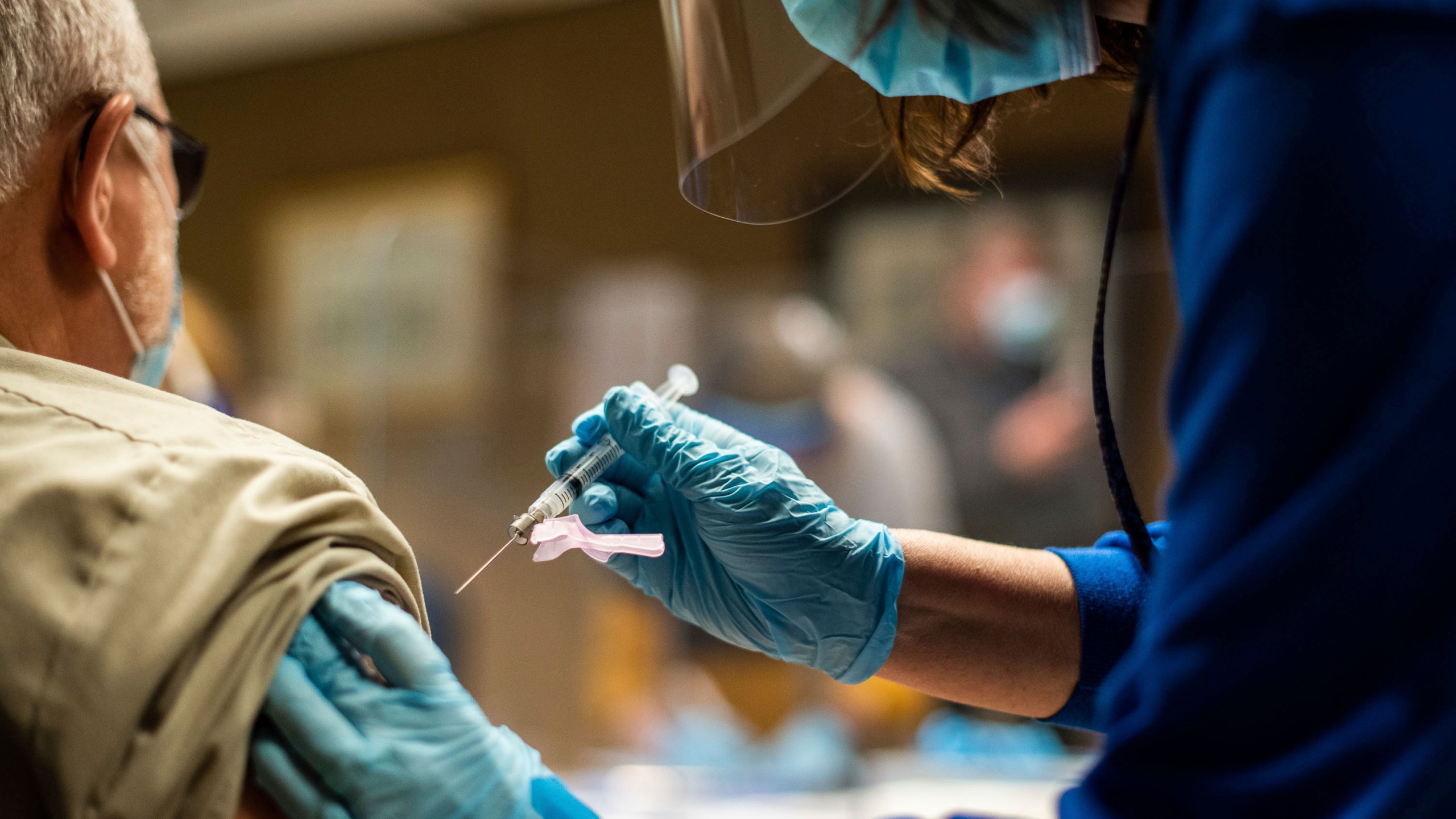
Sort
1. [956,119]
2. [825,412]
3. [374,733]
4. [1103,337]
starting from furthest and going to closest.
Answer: [825,412]
[956,119]
[1103,337]
[374,733]

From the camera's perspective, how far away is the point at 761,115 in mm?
963

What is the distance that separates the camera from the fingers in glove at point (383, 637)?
25.7 inches

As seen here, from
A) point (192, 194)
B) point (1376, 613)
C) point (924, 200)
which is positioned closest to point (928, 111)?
point (1376, 613)

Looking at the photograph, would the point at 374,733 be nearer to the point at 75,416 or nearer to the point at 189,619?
the point at 189,619

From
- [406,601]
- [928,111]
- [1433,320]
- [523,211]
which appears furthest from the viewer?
[523,211]

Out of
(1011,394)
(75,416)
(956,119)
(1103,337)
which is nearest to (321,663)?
(75,416)

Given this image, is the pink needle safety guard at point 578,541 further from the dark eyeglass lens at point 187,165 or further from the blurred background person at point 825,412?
the blurred background person at point 825,412

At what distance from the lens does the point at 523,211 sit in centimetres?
439

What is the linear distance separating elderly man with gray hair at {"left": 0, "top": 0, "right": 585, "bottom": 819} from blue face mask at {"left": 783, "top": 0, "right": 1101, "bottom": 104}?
51cm

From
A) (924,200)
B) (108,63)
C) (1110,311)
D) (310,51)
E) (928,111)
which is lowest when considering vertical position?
(1110,311)

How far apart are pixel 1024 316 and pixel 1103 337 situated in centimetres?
264

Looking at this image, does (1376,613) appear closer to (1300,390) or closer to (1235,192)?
(1300,390)

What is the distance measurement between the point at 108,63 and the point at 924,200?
2952mm

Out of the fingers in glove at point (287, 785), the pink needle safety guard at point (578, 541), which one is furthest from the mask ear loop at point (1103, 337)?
the fingers in glove at point (287, 785)
